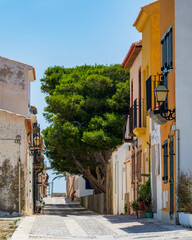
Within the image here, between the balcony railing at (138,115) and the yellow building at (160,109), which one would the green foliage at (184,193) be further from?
the balcony railing at (138,115)

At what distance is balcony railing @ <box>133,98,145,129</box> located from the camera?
2361 cm

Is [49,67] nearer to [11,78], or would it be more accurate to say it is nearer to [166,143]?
[11,78]

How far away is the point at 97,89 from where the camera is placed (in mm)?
35812

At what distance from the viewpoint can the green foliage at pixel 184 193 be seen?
49.2ft

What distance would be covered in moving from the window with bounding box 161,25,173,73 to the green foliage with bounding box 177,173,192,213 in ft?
11.3

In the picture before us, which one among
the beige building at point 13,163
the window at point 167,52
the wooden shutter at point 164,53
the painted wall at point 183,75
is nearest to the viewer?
the painted wall at point 183,75

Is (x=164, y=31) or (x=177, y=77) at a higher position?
(x=164, y=31)

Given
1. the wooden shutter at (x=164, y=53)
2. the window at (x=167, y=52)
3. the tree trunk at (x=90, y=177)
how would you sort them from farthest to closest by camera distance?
the tree trunk at (x=90, y=177) < the wooden shutter at (x=164, y=53) < the window at (x=167, y=52)

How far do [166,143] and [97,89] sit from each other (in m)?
18.4

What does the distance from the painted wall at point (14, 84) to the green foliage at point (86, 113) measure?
4693 millimetres

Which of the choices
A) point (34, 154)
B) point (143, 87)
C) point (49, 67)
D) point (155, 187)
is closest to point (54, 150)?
point (34, 154)

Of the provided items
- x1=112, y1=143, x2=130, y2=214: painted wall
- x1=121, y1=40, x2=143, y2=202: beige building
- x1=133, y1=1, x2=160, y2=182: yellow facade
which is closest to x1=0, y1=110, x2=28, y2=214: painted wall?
x1=121, y1=40, x2=143, y2=202: beige building

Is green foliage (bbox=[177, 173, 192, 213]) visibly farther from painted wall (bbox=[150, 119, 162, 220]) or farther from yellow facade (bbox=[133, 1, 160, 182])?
yellow facade (bbox=[133, 1, 160, 182])

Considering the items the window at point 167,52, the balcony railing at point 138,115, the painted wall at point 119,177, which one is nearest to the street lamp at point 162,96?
the window at point 167,52
